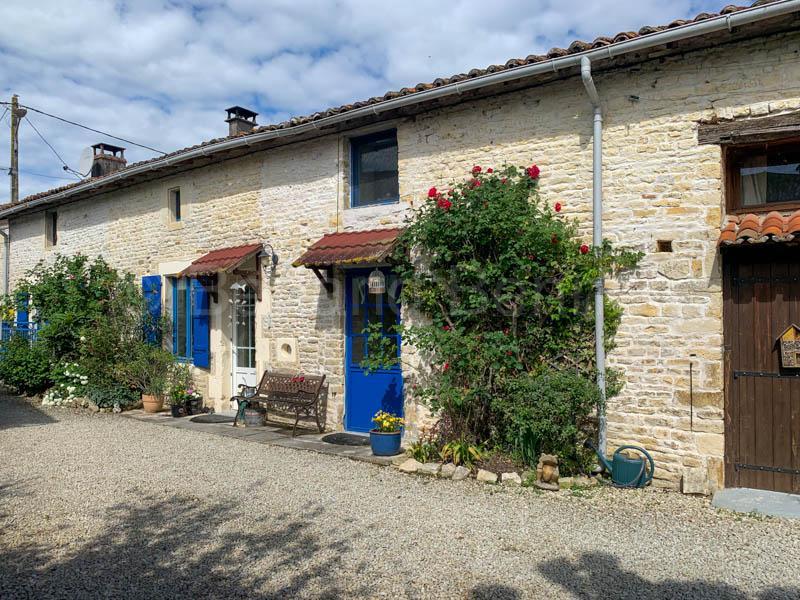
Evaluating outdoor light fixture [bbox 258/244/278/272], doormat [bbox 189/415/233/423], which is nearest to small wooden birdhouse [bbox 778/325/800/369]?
outdoor light fixture [bbox 258/244/278/272]

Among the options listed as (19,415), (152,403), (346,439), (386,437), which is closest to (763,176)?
(386,437)

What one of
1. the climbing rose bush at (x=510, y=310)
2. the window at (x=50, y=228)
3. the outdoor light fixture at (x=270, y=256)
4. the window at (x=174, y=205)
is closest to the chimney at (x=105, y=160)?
the window at (x=50, y=228)

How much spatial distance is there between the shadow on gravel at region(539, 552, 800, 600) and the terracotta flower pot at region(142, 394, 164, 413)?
7764 mm

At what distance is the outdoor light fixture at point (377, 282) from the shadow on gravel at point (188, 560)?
3027mm

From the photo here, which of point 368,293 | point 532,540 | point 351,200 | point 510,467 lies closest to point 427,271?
point 368,293

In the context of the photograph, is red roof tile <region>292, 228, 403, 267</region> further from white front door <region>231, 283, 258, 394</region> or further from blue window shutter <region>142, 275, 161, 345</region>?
blue window shutter <region>142, 275, 161, 345</region>

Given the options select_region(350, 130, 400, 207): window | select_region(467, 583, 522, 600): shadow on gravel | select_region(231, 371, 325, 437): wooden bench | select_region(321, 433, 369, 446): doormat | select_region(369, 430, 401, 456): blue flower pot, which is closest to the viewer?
select_region(467, 583, 522, 600): shadow on gravel

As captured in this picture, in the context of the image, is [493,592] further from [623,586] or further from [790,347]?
[790,347]

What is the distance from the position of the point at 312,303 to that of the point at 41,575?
495 cm

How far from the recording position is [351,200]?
813cm

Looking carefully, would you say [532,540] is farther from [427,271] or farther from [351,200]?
[351,200]

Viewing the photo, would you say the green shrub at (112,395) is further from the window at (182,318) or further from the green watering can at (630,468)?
the green watering can at (630,468)

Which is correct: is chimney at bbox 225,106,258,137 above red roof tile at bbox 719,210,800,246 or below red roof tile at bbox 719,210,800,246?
above

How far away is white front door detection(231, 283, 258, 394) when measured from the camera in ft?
31.1
